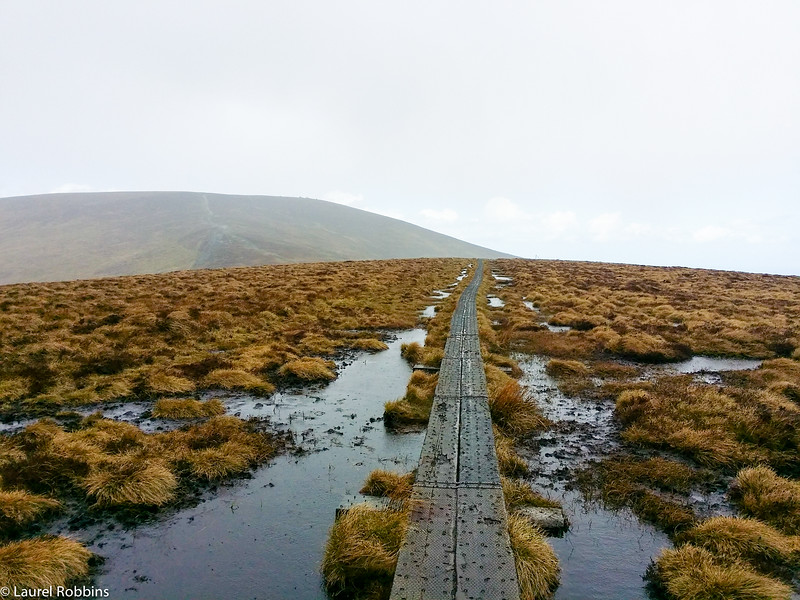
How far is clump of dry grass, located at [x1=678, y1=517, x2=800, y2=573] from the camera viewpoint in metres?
6.32

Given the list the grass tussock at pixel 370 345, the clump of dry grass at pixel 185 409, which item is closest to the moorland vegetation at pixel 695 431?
the grass tussock at pixel 370 345

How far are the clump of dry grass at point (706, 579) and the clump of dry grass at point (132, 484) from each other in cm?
832

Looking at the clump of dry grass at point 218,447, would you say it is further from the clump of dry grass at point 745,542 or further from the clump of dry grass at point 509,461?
the clump of dry grass at point 745,542

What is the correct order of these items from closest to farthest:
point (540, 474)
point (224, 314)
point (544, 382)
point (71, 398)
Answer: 1. point (540, 474)
2. point (71, 398)
3. point (544, 382)
4. point (224, 314)

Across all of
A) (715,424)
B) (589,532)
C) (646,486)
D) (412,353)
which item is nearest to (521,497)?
(589,532)

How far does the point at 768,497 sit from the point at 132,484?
11.6 metres

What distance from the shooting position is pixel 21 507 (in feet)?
23.9

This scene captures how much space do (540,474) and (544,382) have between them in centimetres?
676

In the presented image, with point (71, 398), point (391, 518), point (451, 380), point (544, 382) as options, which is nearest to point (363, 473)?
point (391, 518)

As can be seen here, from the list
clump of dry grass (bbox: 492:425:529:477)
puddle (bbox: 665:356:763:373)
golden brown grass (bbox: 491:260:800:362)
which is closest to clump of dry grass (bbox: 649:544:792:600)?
clump of dry grass (bbox: 492:425:529:477)

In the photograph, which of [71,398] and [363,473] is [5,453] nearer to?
[71,398]

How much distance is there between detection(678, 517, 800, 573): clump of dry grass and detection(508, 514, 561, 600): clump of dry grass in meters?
2.35

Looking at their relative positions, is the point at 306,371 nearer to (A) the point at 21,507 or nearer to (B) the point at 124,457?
(B) the point at 124,457

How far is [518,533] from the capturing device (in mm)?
6559
